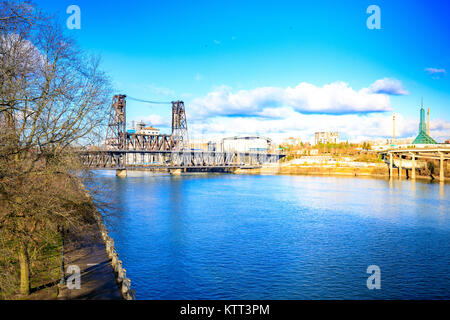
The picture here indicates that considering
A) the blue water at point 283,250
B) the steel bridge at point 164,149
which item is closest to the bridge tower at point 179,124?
the steel bridge at point 164,149

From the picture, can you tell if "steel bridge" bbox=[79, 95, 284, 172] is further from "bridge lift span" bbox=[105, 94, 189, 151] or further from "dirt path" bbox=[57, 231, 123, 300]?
"dirt path" bbox=[57, 231, 123, 300]

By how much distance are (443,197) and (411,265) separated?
32.4 meters

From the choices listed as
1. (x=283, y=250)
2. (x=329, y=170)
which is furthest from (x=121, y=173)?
(x=283, y=250)

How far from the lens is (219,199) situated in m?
42.2

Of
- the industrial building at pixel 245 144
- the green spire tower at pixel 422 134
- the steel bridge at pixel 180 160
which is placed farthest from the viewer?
Result: the industrial building at pixel 245 144

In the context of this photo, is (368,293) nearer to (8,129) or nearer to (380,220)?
(8,129)

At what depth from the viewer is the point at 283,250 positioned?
19.5m

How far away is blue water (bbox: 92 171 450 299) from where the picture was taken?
46.2 feet

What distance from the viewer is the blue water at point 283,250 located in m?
14.1

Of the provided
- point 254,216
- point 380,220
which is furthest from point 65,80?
point 380,220

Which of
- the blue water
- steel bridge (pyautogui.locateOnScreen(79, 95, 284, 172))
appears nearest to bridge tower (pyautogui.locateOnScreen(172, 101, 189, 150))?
steel bridge (pyautogui.locateOnScreen(79, 95, 284, 172))

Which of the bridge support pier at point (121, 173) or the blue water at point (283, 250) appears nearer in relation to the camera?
the blue water at point (283, 250)

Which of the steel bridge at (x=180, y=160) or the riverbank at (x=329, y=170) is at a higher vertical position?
the steel bridge at (x=180, y=160)

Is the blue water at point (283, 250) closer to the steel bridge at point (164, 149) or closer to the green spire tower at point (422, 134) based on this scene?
the steel bridge at point (164, 149)
